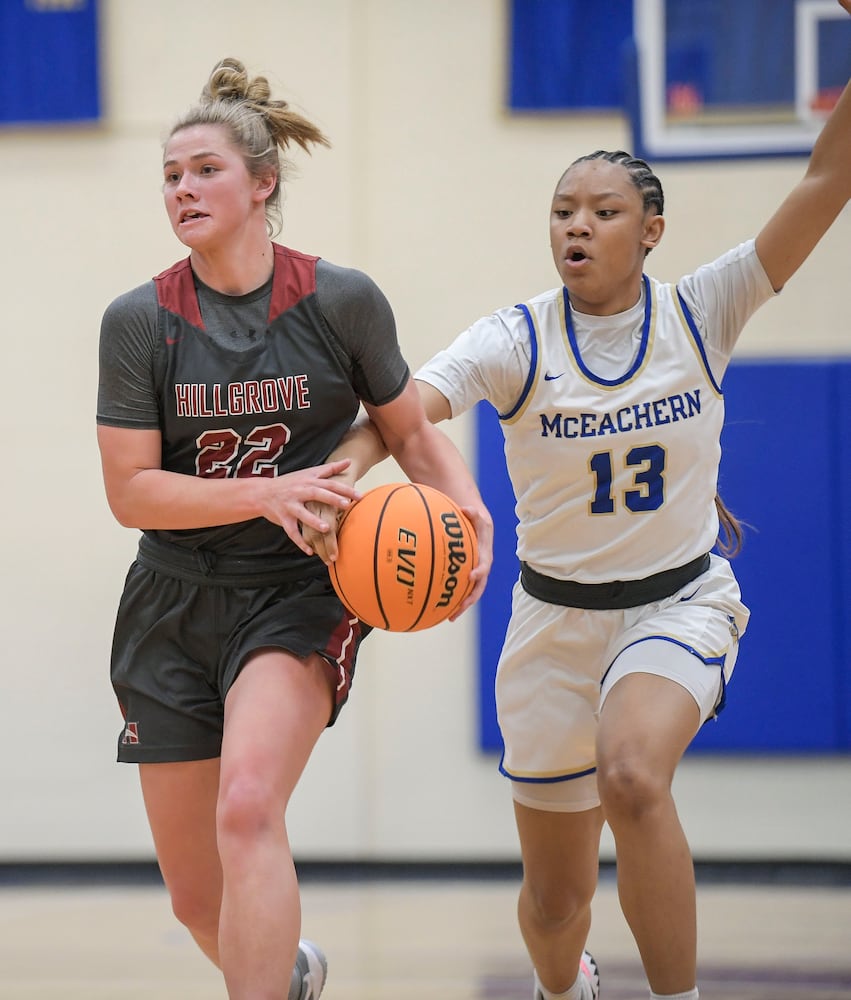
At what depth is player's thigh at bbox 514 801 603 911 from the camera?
310 cm

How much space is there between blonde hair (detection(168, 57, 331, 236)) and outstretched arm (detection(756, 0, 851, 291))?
109 cm

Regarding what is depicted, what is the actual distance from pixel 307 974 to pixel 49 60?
4120mm

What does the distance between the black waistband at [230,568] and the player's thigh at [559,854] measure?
0.86 metres

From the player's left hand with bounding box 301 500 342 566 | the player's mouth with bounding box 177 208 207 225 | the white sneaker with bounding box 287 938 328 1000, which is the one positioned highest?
the player's mouth with bounding box 177 208 207 225

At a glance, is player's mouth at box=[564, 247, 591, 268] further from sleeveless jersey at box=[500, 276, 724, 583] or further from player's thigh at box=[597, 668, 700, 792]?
player's thigh at box=[597, 668, 700, 792]

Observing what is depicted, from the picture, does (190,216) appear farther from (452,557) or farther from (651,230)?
(651,230)

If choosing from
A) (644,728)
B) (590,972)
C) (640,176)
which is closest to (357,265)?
(640,176)

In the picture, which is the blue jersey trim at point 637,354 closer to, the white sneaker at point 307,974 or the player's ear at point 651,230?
the player's ear at point 651,230

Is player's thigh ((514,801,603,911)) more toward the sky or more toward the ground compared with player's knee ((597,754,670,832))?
more toward the ground

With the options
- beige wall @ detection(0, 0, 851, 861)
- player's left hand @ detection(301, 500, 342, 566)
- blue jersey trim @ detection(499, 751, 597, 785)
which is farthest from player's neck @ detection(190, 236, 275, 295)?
beige wall @ detection(0, 0, 851, 861)

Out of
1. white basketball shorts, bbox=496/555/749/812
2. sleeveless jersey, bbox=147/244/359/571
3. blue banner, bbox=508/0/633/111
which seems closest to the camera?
sleeveless jersey, bbox=147/244/359/571

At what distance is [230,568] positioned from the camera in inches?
108

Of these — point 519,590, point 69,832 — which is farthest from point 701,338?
point 69,832

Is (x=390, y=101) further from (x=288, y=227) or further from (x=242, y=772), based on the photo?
(x=242, y=772)
